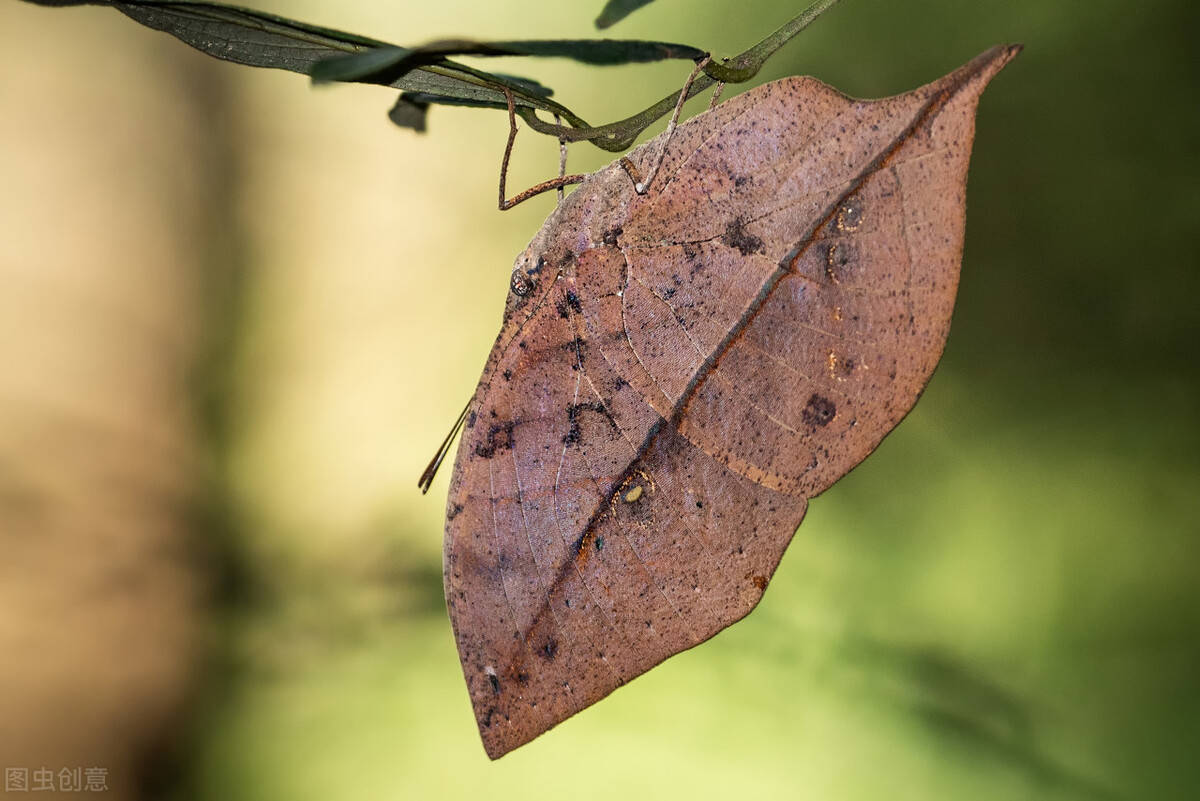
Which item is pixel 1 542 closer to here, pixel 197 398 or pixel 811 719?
pixel 197 398

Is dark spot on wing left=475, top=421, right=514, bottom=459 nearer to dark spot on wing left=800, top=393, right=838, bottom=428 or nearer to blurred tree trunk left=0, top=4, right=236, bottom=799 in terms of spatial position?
dark spot on wing left=800, top=393, right=838, bottom=428

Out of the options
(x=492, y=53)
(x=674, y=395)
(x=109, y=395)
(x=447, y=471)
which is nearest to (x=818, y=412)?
(x=674, y=395)

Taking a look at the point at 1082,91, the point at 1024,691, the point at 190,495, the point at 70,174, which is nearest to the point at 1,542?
the point at 190,495

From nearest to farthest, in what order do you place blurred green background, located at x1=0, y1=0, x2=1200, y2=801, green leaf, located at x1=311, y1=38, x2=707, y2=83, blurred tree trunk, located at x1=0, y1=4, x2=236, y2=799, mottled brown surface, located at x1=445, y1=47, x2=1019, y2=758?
green leaf, located at x1=311, y1=38, x2=707, y2=83 < mottled brown surface, located at x1=445, y1=47, x2=1019, y2=758 < blurred green background, located at x1=0, y1=0, x2=1200, y2=801 < blurred tree trunk, located at x1=0, y1=4, x2=236, y2=799

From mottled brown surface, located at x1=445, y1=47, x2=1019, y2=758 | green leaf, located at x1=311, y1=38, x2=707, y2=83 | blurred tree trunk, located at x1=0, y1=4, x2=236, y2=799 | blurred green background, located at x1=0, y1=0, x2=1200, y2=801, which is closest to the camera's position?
green leaf, located at x1=311, y1=38, x2=707, y2=83

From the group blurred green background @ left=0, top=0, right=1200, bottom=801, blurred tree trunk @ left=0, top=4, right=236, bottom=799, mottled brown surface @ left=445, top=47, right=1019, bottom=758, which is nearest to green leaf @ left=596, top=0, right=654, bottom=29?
mottled brown surface @ left=445, top=47, right=1019, bottom=758

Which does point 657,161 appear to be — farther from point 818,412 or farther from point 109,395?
point 109,395
